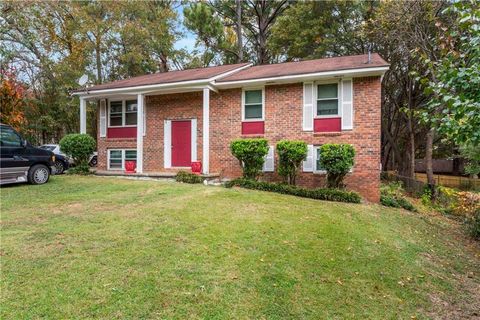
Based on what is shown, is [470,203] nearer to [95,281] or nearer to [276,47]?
[95,281]

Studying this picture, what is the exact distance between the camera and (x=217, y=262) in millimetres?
4297

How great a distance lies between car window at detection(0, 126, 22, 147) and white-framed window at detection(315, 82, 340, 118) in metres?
9.83

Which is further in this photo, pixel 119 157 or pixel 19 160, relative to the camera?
pixel 119 157

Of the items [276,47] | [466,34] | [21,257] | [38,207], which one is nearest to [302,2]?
[276,47]

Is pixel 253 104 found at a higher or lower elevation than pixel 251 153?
higher

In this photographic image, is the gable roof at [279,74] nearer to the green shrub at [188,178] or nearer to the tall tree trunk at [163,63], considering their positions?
the green shrub at [188,178]

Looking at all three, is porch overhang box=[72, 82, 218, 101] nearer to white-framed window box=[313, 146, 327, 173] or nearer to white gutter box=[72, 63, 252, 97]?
white gutter box=[72, 63, 252, 97]

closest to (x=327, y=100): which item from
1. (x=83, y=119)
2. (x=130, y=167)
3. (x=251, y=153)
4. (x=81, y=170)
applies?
(x=251, y=153)

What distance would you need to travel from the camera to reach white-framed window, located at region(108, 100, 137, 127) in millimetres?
14289

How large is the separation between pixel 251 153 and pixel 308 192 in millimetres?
2334

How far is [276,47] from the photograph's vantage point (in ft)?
69.5

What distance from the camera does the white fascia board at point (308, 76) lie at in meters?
10.1

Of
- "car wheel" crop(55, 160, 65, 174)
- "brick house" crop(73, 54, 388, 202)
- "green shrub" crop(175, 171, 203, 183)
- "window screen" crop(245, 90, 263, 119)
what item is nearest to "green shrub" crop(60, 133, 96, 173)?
"brick house" crop(73, 54, 388, 202)

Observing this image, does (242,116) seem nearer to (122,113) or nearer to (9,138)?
(122,113)
